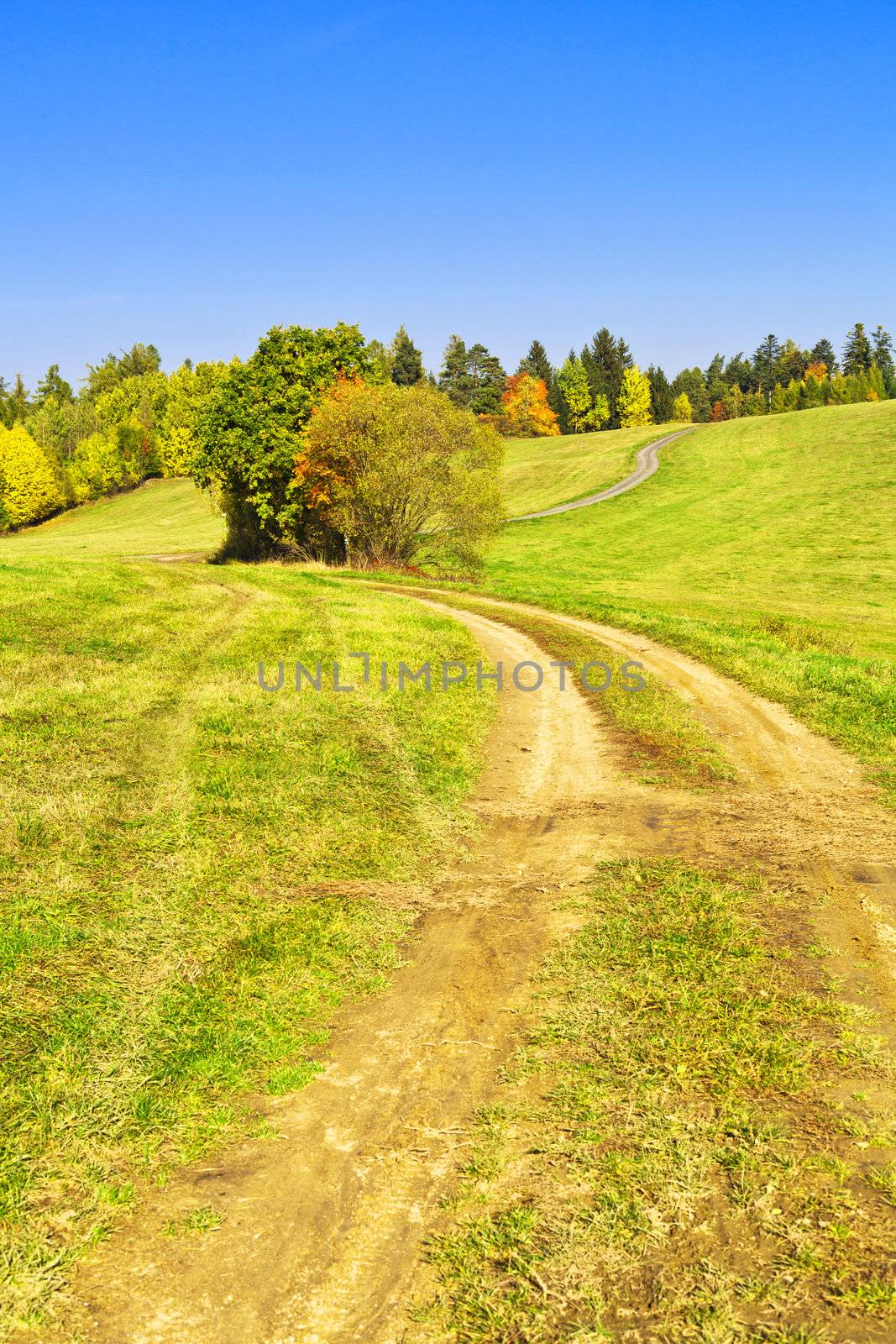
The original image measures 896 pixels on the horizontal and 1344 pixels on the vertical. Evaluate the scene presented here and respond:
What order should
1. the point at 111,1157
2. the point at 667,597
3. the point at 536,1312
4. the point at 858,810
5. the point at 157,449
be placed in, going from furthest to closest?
the point at 157,449
the point at 667,597
the point at 858,810
the point at 111,1157
the point at 536,1312

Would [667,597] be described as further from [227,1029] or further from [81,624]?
[227,1029]

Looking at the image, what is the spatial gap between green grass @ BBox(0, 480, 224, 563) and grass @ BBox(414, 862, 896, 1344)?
50.3 metres

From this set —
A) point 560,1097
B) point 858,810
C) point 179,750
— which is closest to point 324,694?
point 179,750

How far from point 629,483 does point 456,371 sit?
242 ft

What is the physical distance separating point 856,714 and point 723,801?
5730 mm

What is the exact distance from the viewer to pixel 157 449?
363ft

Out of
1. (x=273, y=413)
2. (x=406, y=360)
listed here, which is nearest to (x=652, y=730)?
(x=273, y=413)

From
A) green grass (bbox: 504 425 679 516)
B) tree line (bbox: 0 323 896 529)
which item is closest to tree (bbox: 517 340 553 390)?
tree line (bbox: 0 323 896 529)

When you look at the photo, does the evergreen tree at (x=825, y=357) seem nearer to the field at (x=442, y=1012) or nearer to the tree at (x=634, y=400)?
→ the tree at (x=634, y=400)

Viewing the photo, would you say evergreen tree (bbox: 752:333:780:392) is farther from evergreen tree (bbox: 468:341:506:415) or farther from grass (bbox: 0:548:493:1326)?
grass (bbox: 0:548:493:1326)

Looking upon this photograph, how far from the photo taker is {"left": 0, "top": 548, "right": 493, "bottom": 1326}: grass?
15.7 ft

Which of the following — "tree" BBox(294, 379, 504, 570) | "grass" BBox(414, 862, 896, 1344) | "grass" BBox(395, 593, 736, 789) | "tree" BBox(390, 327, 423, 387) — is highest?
"tree" BBox(390, 327, 423, 387)

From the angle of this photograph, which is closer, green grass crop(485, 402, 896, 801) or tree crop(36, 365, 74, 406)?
green grass crop(485, 402, 896, 801)

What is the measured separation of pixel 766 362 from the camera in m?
179
